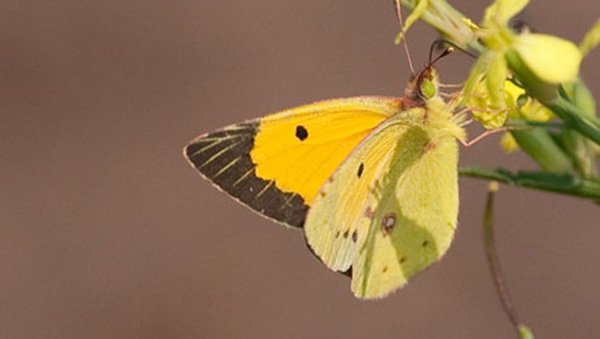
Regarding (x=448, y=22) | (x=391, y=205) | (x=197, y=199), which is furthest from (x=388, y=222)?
(x=197, y=199)

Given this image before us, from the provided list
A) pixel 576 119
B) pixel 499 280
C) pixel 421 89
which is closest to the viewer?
pixel 576 119

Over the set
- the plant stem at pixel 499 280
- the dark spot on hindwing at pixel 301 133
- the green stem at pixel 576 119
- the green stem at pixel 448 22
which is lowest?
the plant stem at pixel 499 280

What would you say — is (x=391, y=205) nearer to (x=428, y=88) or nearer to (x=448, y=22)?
(x=428, y=88)

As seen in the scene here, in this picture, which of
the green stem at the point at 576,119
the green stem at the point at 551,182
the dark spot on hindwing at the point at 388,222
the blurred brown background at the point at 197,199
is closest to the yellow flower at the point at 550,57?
the green stem at the point at 576,119

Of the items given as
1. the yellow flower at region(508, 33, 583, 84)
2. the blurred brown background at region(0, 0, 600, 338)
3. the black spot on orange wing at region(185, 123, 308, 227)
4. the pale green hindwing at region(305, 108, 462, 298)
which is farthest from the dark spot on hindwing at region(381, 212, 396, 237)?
the blurred brown background at region(0, 0, 600, 338)

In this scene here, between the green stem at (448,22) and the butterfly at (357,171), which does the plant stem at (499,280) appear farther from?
the green stem at (448,22)
